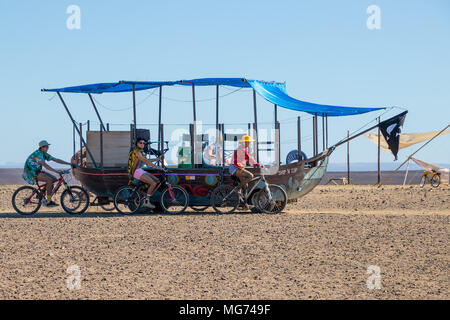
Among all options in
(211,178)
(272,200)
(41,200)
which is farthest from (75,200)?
(272,200)

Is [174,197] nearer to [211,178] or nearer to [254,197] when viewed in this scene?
[211,178]

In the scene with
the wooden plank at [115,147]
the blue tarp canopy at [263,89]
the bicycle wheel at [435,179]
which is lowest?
the bicycle wheel at [435,179]

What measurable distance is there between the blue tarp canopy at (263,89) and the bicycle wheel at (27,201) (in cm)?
273

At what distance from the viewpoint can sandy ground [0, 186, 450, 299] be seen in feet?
22.3

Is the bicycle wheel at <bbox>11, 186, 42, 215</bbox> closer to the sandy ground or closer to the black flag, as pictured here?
the sandy ground

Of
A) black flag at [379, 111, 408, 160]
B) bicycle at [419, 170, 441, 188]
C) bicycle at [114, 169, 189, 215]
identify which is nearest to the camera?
bicycle at [114, 169, 189, 215]

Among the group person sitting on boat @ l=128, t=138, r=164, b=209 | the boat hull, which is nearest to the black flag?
the boat hull

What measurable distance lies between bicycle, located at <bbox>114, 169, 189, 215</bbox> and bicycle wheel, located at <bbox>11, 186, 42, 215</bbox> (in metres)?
1.79

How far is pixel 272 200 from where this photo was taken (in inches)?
586

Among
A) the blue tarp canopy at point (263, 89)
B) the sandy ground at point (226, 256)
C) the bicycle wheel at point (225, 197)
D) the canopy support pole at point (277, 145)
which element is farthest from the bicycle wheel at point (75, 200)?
the canopy support pole at point (277, 145)

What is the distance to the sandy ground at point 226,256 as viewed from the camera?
679 centimetres

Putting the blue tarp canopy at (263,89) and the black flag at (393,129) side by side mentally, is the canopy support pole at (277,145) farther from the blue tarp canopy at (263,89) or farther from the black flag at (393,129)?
the black flag at (393,129)
